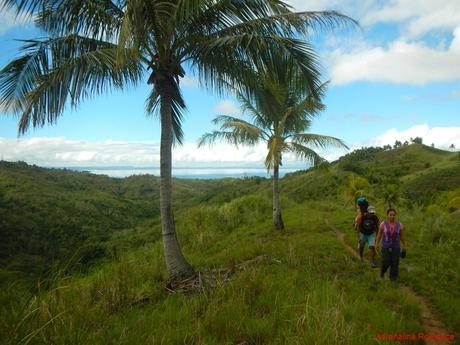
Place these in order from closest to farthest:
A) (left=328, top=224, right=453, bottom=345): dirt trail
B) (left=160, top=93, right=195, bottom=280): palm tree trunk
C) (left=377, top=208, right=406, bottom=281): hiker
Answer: (left=328, top=224, right=453, bottom=345): dirt trail, (left=377, top=208, right=406, bottom=281): hiker, (left=160, top=93, right=195, bottom=280): palm tree trunk

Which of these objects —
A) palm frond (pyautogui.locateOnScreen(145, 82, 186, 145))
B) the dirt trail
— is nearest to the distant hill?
palm frond (pyautogui.locateOnScreen(145, 82, 186, 145))

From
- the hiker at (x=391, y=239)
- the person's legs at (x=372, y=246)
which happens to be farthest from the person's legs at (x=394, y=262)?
the person's legs at (x=372, y=246)

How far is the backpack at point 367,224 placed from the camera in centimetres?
690

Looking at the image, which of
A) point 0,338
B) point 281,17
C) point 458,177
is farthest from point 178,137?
point 458,177

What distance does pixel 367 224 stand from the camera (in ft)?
22.8

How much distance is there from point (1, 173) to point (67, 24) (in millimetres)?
74873

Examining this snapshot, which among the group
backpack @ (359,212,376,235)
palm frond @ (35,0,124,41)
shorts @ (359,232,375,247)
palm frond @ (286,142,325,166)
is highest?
palm frond @ (35,0,124,41)

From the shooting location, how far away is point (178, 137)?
8930mm

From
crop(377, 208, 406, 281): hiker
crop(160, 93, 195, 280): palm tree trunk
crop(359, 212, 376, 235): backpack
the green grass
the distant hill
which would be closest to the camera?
the green grass

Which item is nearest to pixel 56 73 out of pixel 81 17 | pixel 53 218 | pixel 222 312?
pixel 81 17

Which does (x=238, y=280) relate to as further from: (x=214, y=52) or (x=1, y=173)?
(x=1, y=173)

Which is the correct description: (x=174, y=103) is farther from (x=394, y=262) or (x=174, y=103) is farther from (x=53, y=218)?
(x=53, y=218)

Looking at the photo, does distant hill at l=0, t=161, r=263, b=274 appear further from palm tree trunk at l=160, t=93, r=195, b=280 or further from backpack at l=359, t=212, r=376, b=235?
backpack at l=359, t=212, r=376, b=235

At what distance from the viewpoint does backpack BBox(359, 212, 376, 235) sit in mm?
6901
